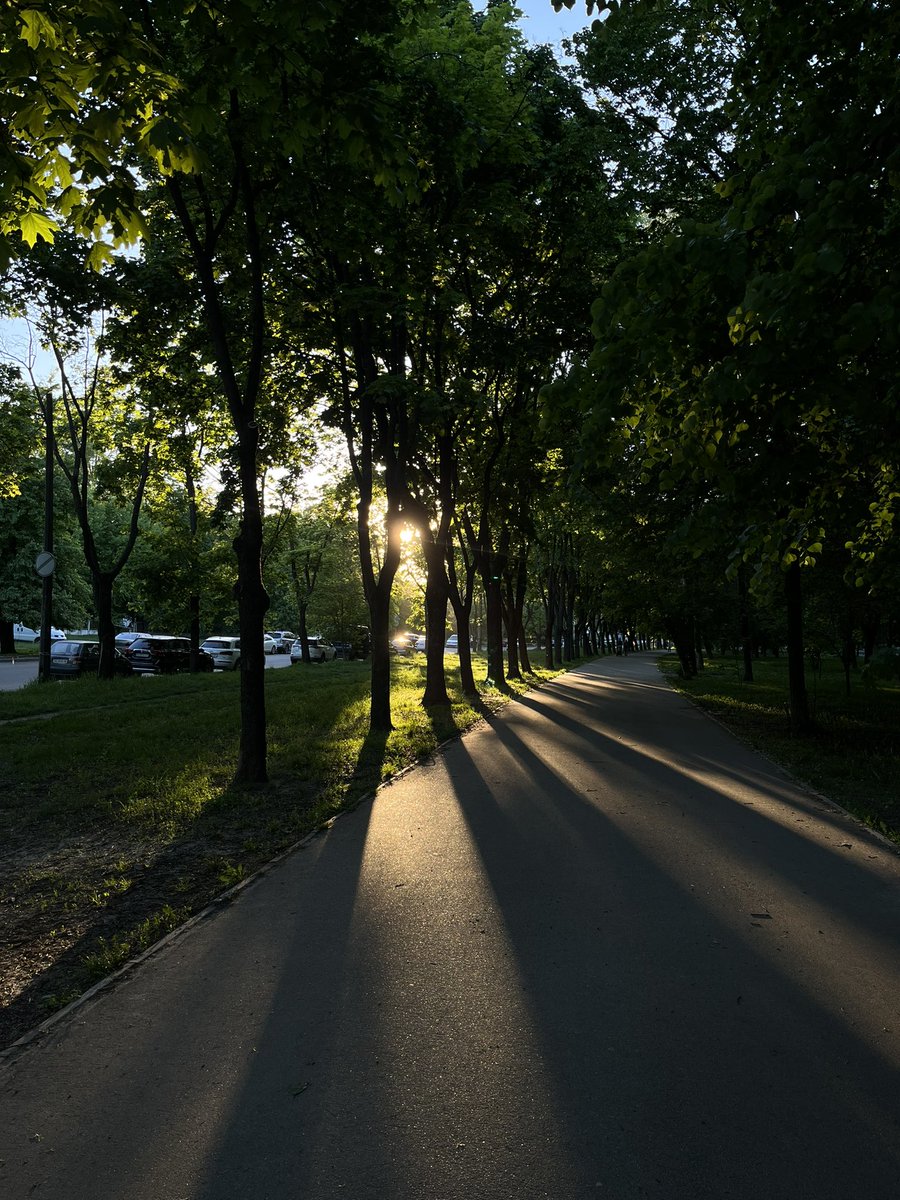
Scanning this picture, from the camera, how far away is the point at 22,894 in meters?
5.47

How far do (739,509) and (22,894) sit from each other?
558 centimetres

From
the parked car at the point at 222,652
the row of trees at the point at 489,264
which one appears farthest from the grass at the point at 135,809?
the parked car at the point at 222,652

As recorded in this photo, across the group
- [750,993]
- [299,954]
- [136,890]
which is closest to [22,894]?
[136,890]

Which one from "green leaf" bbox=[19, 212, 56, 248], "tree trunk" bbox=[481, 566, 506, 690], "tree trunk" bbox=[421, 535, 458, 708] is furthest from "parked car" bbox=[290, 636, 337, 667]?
"green leaf" bbox=[19, 212, 56, 248]

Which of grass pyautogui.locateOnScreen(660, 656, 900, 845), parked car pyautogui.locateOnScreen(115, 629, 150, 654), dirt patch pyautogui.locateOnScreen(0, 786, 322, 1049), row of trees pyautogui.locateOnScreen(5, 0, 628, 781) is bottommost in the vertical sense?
grass pyautogui.locateOnScreen(660, 656, 900, 845)

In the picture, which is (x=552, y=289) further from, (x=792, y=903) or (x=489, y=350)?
(x=792, y=903)

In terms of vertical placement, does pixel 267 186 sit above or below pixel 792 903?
above

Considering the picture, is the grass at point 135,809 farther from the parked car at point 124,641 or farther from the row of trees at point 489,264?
the parked car at point 124,641

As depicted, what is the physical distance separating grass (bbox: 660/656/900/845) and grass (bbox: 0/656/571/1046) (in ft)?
16.1

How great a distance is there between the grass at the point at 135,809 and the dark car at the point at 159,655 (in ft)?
39.6

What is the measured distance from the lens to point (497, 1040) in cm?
339

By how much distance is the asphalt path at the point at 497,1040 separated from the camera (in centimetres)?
259

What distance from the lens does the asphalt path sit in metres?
2.59

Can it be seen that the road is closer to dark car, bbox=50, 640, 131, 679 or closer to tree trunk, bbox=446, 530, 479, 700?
dark car, bbox=50, 640, 131, 679
